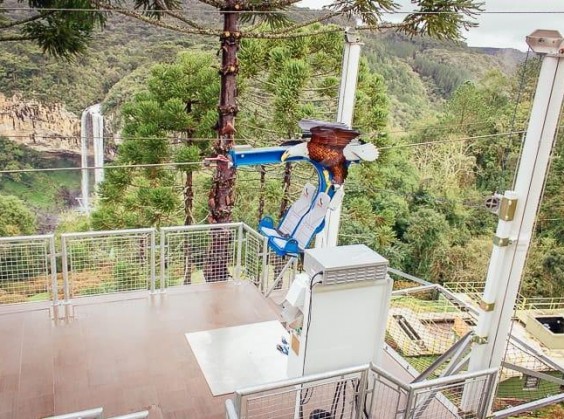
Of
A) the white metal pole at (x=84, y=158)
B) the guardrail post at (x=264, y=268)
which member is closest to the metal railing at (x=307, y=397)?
the guardrail post at (x=264, y=268)

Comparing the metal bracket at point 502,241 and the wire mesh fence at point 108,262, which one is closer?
the metal bracket at point 502,241

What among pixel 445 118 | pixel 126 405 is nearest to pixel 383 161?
pixel 126 405

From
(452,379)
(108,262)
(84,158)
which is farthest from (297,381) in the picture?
(84,158)

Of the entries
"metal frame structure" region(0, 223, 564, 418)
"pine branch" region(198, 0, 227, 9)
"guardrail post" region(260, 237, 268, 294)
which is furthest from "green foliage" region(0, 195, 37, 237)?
"guardrail post" region(260, 237, 268, 294)

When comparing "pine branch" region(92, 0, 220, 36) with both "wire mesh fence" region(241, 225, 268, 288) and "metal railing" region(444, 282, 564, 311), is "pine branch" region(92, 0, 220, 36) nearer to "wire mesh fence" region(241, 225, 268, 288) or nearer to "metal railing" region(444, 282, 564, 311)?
"wire mesh fence" region(241, 225, 268, 288)

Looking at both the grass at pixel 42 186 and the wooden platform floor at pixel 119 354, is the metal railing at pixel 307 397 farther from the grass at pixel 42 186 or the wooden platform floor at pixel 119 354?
the grass at pixel 42 186

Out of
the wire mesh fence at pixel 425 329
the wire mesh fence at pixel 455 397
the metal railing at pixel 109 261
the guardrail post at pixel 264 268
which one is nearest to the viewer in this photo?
the wire mesh fence at pixel 455 397

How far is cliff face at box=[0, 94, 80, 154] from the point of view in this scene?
1273 cm

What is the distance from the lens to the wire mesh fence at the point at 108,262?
14.1 feet

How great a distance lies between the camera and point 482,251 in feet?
50.1

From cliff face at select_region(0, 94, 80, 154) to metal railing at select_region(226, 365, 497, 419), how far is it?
1133cm

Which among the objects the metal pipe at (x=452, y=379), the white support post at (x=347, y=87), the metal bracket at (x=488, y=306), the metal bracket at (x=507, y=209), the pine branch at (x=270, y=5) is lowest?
the metal pipe at (x=452, y=379)

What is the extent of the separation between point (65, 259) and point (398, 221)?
1191cm

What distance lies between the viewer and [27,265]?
3.98m
